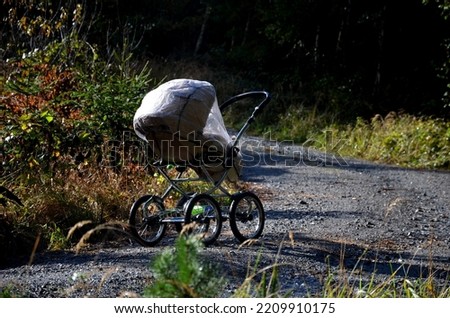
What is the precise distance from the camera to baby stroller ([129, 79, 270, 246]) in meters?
7.30

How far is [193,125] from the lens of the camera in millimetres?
7328

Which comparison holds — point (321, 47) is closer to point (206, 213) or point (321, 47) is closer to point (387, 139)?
point (387, 139)

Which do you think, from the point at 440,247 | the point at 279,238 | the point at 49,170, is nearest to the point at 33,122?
the point at 49,170

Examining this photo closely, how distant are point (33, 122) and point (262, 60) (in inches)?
804

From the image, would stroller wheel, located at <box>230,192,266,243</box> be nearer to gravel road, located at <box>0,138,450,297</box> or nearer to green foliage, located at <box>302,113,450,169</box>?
gravel road, located at <box>0,138,450,297</box>

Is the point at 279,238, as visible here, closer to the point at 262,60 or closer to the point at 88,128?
the point at 88,128

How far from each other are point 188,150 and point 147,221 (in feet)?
2.37

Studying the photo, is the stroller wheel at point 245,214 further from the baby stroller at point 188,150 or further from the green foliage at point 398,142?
the green foliage at point 398,142

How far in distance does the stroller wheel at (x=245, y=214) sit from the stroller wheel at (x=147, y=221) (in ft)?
2.02

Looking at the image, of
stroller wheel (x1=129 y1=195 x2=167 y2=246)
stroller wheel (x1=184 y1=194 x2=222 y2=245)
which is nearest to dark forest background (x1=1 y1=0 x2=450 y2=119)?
stroller wheel (x1=129 y1=195 x2=167 y2=246)

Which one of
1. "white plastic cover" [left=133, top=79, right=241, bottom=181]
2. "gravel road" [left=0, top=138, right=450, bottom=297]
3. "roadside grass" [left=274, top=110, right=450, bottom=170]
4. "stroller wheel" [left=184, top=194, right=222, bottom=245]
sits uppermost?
"white plastic cover" [left=133, top=79, right=241, bottom=181]

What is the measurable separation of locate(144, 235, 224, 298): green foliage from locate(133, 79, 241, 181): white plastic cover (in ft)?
12.3

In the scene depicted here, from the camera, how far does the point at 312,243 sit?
26.0 feet

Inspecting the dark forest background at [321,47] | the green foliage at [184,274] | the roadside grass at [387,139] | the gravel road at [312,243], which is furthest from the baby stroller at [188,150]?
the dark forest background at [321,47]
